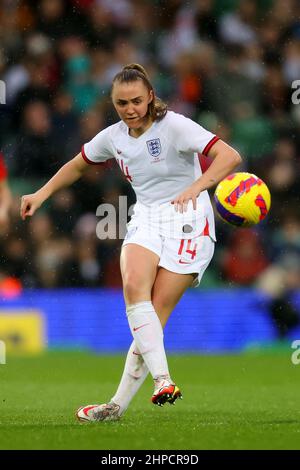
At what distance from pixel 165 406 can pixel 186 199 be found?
2.22m

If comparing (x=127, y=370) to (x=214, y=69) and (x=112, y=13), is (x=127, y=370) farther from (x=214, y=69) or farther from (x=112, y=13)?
(x=112, y=13)

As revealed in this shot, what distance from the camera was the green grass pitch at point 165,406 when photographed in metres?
5.48

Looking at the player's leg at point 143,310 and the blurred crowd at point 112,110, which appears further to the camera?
the blurred crowd at point 112,110

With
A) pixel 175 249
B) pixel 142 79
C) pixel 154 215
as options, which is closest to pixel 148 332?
pixel 175 249

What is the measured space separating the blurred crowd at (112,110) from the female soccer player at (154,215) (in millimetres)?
6559

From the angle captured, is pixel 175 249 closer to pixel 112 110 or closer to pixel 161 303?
pixel 161 303

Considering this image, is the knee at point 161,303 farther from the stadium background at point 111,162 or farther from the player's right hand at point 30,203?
the stadium background at point 111,162

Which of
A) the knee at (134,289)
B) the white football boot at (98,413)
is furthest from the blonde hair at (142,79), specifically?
the white football boot at (98,413)

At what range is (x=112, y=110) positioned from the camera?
539 inches

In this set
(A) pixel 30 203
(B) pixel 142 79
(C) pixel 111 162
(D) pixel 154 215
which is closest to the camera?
(B) pixel 142 79

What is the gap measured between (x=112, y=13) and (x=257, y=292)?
4.61 meters
